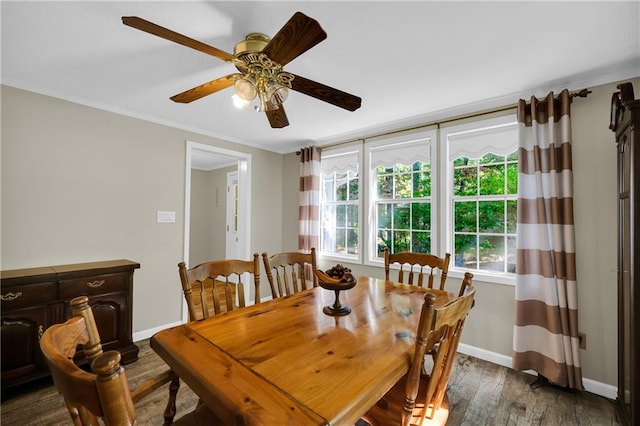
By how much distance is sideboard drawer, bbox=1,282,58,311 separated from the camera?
76.8 inches

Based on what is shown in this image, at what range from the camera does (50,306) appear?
211cm

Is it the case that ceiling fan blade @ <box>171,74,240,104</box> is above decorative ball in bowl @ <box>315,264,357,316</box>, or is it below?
above

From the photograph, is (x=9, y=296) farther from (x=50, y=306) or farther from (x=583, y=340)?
(x=583, y=340)

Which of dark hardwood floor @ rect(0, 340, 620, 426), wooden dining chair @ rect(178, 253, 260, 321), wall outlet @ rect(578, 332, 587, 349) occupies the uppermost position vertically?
wooden dining chair @ rect(178, 253, 260, 321)

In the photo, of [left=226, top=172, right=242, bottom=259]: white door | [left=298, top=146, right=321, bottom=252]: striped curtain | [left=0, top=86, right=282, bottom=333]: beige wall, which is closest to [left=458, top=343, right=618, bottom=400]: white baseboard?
[left=298, top=146, right=321, bottom=252]: striped curtain

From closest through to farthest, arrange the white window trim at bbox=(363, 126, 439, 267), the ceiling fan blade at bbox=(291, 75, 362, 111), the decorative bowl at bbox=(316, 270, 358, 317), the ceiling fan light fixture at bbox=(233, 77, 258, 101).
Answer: the decorative bowl at bbox=(316, 270, 358, 317), the ceiling fan light fixture at bbox=(233, 77, 258, 101), the ceiling fan blade at bbox=(291, 75, 362, 111), the white window trim at bbox=(363, 126, 439, 267)

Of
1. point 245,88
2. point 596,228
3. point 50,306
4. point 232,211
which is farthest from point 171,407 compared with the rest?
point 232,211

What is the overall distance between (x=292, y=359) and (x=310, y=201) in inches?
118

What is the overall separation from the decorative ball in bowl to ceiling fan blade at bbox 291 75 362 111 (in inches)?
42.6

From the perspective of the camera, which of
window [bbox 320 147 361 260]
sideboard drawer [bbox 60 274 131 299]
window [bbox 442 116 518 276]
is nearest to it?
sideboard drawer [bbox 60 274 131 299]

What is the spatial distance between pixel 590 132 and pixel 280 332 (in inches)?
106

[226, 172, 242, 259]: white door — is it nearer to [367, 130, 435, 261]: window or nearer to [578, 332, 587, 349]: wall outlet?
[367, 130, 435, 261]: window

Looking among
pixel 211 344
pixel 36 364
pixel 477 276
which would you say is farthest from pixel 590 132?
pixel 36 364

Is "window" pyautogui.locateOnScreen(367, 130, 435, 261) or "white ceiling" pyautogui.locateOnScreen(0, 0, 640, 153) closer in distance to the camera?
"white ceiling" pyautogui.locateOnScreen(0, 0, 640, 153)
